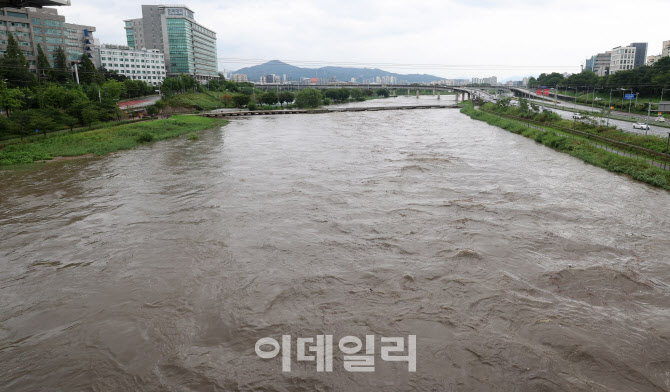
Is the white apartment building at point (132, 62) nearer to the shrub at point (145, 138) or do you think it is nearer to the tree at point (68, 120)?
the tree at point (68, 120)

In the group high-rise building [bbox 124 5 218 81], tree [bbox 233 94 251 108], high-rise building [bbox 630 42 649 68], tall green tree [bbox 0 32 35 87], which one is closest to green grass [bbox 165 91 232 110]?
tree [bbox 233 94 251 108]

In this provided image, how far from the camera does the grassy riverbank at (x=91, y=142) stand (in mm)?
24984

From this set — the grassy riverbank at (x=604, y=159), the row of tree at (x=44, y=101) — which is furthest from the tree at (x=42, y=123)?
the grassy riverbank at (x=604, y=159)

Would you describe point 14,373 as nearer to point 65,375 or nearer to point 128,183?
point 65,375

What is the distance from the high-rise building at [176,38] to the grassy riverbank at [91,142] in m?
69.5

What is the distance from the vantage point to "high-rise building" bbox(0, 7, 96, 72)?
5700 centimetres

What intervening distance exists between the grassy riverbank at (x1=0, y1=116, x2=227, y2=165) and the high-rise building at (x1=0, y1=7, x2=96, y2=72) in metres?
34.6

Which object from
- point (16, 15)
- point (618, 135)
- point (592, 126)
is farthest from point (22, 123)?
point (592, 126)

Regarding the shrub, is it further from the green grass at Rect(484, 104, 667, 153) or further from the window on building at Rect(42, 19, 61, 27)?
the window on building at Rect(42, 19, 61, 27)

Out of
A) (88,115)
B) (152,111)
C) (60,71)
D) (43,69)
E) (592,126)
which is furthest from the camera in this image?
(60,71)

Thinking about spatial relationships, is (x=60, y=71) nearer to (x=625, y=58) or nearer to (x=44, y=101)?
(x=44, y=101)

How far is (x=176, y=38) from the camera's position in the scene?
10369 centimetres

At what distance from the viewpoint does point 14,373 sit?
6359 mm

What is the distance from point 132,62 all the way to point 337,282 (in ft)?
333
